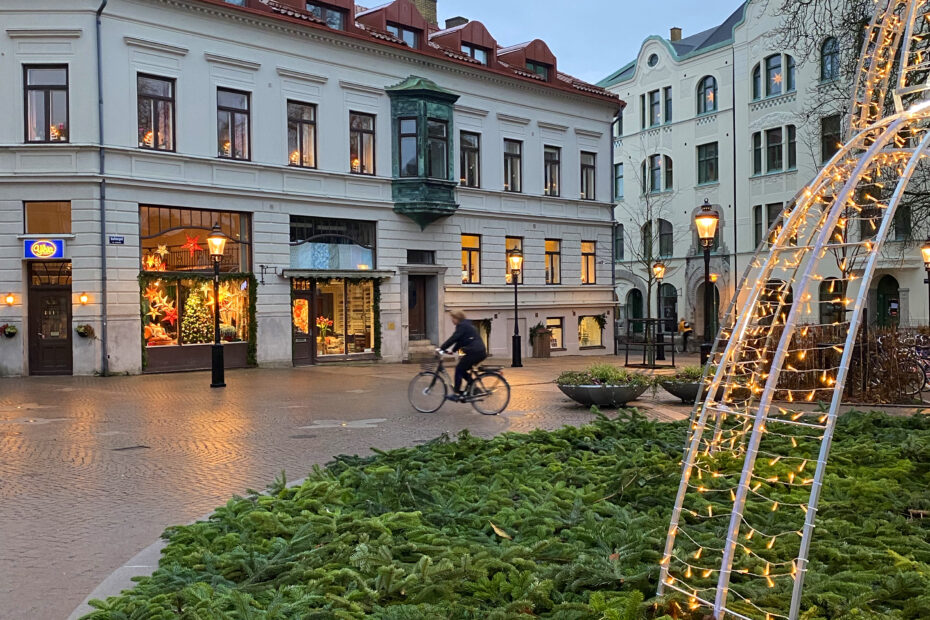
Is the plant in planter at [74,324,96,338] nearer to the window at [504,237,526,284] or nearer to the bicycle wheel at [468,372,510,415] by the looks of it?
the bicycle wheel at [468,372,510,415]

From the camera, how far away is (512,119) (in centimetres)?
3269

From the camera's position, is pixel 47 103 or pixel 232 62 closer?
pixel 47 103

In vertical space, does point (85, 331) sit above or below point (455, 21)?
below

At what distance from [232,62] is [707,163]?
2800 cm

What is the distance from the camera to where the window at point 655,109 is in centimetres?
4750

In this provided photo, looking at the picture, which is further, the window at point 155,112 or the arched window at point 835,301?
the window at point 155,112

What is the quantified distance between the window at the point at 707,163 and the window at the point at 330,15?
23.7 metres

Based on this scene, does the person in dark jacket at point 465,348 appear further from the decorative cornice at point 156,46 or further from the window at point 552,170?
the window at point 552,170

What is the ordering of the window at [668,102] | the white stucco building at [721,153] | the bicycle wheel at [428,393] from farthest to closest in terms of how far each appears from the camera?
the window at [668,102]
the white stucco building at [721,153]
the bicycle wheel at [428,393]

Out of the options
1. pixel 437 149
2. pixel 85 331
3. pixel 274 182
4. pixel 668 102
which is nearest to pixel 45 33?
pixel 274 182

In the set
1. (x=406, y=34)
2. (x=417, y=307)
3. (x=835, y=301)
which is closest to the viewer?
(x=835, y=301)

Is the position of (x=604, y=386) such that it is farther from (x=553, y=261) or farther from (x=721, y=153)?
(x=721, y=153)

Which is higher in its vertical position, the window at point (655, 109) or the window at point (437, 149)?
the window at point (655, 109)

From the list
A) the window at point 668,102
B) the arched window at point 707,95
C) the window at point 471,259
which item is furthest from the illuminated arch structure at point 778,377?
the window at point 668,102
